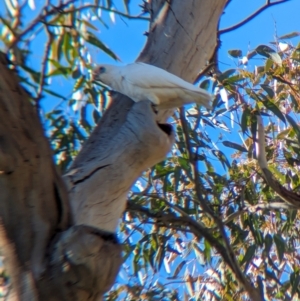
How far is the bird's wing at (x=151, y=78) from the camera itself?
1661 millimetres

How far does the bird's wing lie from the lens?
1.66m

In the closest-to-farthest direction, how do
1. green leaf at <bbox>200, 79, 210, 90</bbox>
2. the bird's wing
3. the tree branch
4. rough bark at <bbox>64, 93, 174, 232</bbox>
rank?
rough bark at <bbox>64, 93, 174, 232</bbox> → the bird's wing → the tree branch → green leaf at <bbox>200, 79, 210, 90</bbox>

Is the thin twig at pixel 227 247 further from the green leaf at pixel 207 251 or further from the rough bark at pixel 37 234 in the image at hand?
the rough bark at pixel 37 234

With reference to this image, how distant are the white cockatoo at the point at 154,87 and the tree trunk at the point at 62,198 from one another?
191mm

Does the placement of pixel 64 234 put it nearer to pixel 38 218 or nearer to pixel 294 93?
pixel 38 218

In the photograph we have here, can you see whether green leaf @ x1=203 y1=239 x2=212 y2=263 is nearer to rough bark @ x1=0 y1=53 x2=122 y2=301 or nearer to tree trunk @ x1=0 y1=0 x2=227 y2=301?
tree trunk @ x1=0 y1=0 x2=227 y2=301

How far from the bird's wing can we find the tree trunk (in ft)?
0.58

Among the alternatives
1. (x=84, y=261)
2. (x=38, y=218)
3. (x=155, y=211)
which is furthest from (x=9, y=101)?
(x=155, y=211)

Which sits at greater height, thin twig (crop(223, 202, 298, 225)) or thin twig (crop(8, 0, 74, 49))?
thin twig (crop(8, 0, 74, 49))

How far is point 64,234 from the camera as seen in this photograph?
3.85 ft

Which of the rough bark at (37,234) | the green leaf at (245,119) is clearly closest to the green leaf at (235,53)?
the green leaf at (245,119)

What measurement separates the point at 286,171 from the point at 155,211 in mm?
663

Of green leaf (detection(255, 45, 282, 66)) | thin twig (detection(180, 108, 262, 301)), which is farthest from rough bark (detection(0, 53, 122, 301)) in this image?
green leaf (detection(255, 45, 282, 66))

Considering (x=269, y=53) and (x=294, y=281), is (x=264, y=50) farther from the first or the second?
(x=294, y=281)
